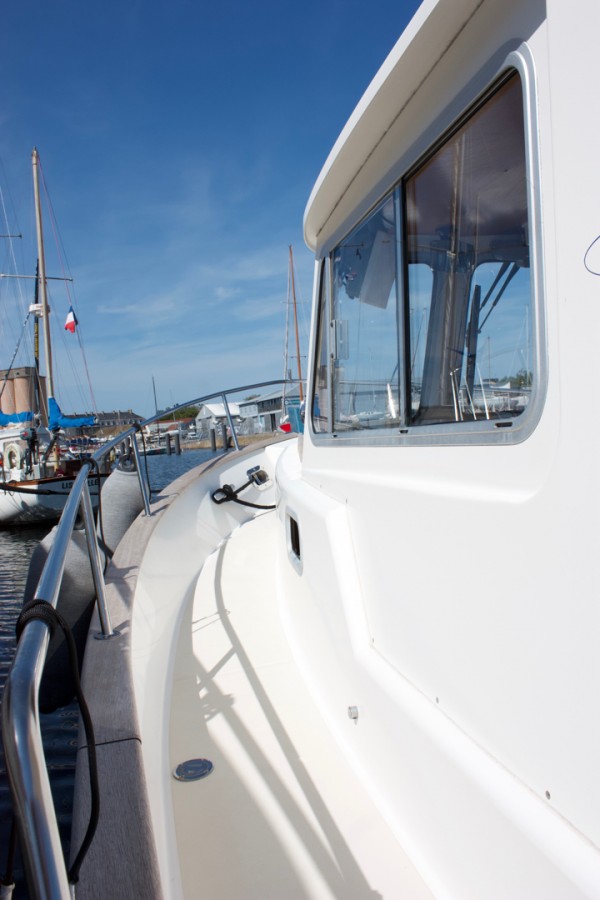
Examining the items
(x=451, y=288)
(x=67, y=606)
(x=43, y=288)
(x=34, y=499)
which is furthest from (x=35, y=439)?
(x=451, y=288)

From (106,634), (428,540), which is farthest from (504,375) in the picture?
(106,634)

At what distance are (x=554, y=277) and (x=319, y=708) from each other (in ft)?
5.51

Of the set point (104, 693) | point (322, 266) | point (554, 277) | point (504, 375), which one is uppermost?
point (322, 266)

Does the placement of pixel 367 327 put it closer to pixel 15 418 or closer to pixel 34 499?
pixel 34 499

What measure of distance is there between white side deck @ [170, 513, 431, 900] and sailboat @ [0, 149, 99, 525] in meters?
13.4

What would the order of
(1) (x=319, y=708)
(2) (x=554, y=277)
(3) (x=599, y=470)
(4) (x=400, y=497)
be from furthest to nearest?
(1) (x=319, y=708) < (4) (x=400, y=497) < (2) (x=554, y=277) < (3) (x=599, y=470)

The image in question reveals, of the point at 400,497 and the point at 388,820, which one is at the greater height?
the point at 400,497

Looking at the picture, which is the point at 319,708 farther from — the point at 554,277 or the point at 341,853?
the point at 554,277

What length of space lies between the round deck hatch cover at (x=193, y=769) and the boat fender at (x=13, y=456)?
1952 centimetres

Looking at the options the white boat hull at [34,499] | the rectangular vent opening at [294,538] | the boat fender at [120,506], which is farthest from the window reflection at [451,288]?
the white boat hull at [34,499]

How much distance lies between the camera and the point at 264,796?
1.69m

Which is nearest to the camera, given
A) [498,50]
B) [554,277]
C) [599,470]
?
[599,470]

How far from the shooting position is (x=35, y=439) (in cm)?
1945

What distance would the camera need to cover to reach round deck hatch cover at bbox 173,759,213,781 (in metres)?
1.80
